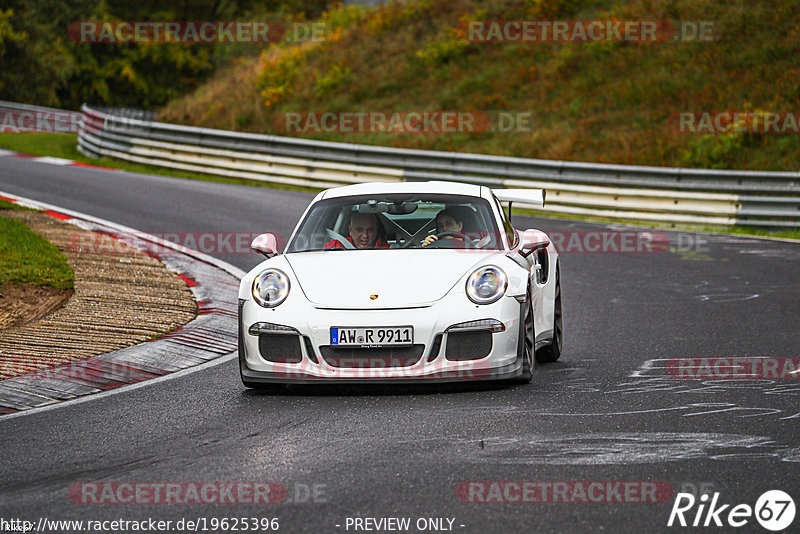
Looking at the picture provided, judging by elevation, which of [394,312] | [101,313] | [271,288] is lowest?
[101,313]

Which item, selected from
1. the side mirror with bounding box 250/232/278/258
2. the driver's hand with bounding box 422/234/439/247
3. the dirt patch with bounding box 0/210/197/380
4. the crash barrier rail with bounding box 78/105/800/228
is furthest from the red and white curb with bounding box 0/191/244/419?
the crash barrier rail with bounding box 78/105/800/228

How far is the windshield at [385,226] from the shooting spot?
778cm

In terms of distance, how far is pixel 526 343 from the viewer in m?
7.05

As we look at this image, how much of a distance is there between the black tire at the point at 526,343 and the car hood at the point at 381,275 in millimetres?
441

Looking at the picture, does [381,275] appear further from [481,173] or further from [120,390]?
[481,173]

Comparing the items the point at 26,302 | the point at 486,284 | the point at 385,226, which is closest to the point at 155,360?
the point at 385,226

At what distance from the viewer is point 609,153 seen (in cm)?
2295

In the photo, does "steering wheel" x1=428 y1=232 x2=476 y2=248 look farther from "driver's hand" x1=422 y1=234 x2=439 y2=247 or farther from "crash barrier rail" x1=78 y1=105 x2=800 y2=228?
"crash barrier rail" x1=78 y1=105 x2=800 y2=228

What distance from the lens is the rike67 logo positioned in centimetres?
432

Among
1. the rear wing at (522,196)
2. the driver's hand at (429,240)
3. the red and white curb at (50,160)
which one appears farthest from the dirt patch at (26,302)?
the red and white curb at (50,160)

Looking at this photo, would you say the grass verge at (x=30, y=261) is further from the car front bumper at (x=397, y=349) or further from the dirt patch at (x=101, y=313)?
the car front bumper at (x=397, y=349)

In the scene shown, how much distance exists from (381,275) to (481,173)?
46.6ft

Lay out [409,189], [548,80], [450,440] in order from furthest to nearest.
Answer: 1. [548,80]
2. [409,189]
3. [450,440]

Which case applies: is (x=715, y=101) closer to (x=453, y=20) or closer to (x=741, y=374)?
(x=453, y=20)
